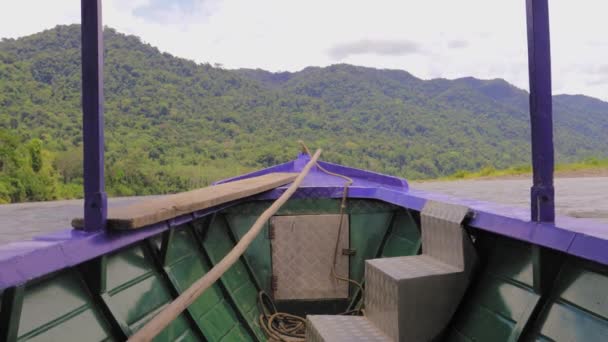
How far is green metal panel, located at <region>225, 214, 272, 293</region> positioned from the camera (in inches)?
137

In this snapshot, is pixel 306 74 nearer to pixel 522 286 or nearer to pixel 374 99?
pixel 374 99

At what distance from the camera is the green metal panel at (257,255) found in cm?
347

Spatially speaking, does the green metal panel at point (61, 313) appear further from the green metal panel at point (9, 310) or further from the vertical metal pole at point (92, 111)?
the vertical metal pole at point (92, 111)

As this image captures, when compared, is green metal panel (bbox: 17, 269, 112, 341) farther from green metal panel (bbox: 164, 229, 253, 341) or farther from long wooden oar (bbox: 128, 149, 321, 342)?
green metal panel (bbox: 164, 229, 253, 341)

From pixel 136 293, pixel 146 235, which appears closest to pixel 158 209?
pixel 146 235

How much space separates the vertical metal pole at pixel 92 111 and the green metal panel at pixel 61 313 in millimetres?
205

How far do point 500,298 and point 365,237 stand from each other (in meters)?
1.62

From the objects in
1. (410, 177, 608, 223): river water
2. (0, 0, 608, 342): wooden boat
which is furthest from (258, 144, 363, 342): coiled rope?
(410, 177, 608, 223): river water

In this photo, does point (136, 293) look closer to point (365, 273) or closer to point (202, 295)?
point (202, 295)

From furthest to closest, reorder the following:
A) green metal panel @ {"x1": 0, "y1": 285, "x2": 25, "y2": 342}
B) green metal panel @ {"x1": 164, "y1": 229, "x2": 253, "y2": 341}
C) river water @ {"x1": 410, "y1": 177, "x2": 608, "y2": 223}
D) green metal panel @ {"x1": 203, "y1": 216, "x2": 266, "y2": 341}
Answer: river water @ {"x1": 410, "y1": 177, "x2": 608, "y2": 223} < green metal panel @ {"x1": 203, "y1": 216, "x2": 266, "y2": 341} < green metal panel @ {"x1": 164, "y1": 229, "x2": 253, "y2": 341} < green metal panel @ {"x1": 0, "y1": 285, "x2": 25, "y2": 342}

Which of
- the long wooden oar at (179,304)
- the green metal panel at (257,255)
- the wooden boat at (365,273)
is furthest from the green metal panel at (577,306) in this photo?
the green metal panel at (257,255)

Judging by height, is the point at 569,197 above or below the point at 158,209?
below

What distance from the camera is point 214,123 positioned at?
44000 millimetres

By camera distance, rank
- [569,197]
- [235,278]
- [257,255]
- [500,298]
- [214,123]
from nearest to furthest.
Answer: [500,298], [235,278], [257,255], [569,197], [214,123]
